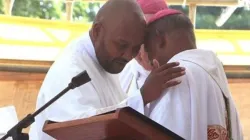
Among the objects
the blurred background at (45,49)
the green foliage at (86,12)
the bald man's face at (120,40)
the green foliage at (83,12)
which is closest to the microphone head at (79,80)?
the bald man's face at (120,40)

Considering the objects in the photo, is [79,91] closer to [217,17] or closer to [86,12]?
[217,17]

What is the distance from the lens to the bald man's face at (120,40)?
6.60 ft

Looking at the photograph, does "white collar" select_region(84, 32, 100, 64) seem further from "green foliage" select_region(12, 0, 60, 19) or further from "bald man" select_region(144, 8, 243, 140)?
"green foliage" select_region(12, 0, 60, 19)

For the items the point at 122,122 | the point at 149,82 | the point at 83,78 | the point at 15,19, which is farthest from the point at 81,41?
the point at 15,19

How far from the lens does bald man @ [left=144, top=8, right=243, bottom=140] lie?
6.02 ft

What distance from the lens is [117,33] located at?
2.03 meters

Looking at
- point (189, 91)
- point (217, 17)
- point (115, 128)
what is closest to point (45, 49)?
point (217, 17)

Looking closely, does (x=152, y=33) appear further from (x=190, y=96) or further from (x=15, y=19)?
(x=15, y=19)

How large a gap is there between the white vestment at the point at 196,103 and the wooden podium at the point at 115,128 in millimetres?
A: 401

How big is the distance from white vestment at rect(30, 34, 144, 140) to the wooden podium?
12.7 inches

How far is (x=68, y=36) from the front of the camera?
4.36m

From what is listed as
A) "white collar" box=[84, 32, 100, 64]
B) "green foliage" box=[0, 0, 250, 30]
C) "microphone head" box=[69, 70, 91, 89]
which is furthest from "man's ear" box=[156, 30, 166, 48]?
"green foliage" box=[0, 0, 250, 30]

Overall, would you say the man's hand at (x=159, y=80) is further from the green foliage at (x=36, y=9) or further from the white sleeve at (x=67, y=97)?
the green foliage at (x=36, y=9)

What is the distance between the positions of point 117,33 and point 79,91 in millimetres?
246
